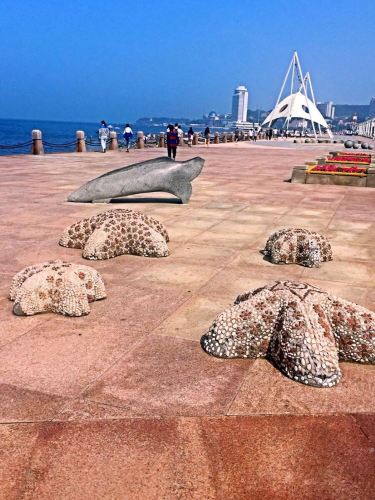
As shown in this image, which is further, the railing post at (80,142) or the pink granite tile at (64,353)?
the railing post at (80,142)

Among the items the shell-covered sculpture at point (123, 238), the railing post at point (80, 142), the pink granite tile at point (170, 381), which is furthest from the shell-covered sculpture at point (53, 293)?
the railing post at point (80, 142)

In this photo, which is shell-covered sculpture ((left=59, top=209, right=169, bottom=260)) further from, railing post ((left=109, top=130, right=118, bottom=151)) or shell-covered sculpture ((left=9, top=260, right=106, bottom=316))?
railing post ((left=109, top=130, right=118, bottom=151))

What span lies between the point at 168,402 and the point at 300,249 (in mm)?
4364

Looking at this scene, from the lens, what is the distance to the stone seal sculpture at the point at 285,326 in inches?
184

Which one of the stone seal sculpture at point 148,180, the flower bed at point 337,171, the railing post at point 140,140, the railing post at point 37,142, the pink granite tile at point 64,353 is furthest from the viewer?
the railing post at point 140,140

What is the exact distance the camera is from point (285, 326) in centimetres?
469

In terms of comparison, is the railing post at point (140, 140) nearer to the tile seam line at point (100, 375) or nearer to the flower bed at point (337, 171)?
the flower bed at point (337, 171)

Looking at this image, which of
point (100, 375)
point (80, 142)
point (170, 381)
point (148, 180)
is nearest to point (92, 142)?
point (80, 142)

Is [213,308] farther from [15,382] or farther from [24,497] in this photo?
[24,497]

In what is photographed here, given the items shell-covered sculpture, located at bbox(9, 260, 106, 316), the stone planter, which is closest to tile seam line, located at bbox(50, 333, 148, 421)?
shell-covered sculpture, located at bbox(9, 260, 106, 316)

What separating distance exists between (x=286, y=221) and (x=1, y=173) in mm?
12190

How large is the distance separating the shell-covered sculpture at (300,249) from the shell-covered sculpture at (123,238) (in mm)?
1718

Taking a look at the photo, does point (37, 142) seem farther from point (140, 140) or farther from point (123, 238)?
point (123, 238)

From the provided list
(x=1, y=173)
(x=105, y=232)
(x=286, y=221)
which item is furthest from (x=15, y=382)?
(x=1, y=173)
